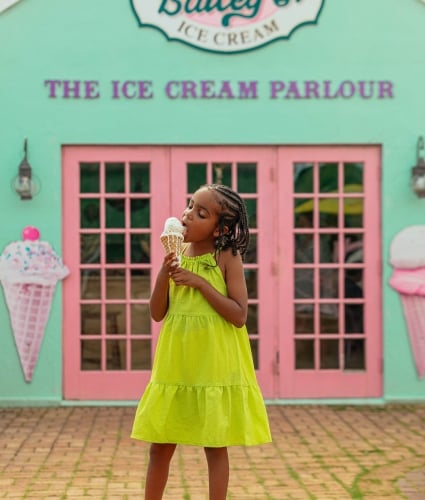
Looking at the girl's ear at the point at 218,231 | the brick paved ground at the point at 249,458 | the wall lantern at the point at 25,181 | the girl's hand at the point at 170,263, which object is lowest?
the brick paved ground at the point at 249,458

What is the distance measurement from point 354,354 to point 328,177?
5.11 ft

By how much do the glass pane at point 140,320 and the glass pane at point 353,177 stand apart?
80.1 inches

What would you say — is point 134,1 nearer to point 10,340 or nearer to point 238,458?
point 10,340

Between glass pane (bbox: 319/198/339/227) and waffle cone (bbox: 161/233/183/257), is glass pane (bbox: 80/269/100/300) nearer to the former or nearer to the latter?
glass pane (bbox: 319/198/339/227)

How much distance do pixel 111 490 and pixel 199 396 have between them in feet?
5.15

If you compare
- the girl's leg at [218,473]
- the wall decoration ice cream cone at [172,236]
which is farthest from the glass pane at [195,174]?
the girl's leg at [218,473]

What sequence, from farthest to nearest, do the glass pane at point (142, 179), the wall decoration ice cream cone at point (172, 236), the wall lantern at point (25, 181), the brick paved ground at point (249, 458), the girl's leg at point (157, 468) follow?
1. the glass pane at point (142, 179)
2. the wall lantern at point (25, 181)
3. the brick paved ground at point (249, 458)
4. the girl's leg at point (157, 468)
5. the wall decoration ice cream cone at point (172, 236)

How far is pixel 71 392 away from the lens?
905 cm

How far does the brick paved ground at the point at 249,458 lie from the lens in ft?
19.1

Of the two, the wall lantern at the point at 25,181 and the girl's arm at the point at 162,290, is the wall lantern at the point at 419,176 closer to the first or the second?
the wall lantern at the point at 25,181

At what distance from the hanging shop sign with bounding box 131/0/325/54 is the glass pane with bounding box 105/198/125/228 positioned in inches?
58.2

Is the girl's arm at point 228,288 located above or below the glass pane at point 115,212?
below

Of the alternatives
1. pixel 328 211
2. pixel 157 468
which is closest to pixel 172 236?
pixel 157 468

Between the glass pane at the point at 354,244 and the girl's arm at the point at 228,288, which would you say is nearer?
the girl's arm at the point at 228,288
